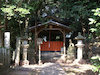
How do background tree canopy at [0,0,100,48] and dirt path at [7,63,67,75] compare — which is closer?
dirt path at [7,63,67,75]

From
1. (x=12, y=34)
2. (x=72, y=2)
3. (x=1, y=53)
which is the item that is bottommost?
(x=1, y=53)

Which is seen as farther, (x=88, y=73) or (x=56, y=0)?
(x=56, y=0)

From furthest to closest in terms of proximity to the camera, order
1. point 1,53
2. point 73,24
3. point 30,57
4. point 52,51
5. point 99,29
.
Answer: point 73,24
point 52,51
point 30,57
point 1,53
point 99,29

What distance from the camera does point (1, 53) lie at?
17.1 feet

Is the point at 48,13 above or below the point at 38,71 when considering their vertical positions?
above

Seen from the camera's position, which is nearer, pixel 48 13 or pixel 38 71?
pixel 38 71

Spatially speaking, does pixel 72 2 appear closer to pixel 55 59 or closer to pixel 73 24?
pixel 73 24

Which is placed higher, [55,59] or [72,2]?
[72,2]

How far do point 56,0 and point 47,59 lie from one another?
6.94 meters

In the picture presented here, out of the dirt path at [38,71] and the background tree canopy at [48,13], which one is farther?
the background tree canopy at [48,13]

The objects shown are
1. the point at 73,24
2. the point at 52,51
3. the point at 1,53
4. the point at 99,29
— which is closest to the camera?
the point at 99,29

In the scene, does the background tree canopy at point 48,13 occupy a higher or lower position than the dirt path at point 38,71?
higher

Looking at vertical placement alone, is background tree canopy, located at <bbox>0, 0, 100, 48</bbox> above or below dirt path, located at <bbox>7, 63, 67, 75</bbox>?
above

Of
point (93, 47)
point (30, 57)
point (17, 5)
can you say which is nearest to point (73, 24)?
point (93, 47)
